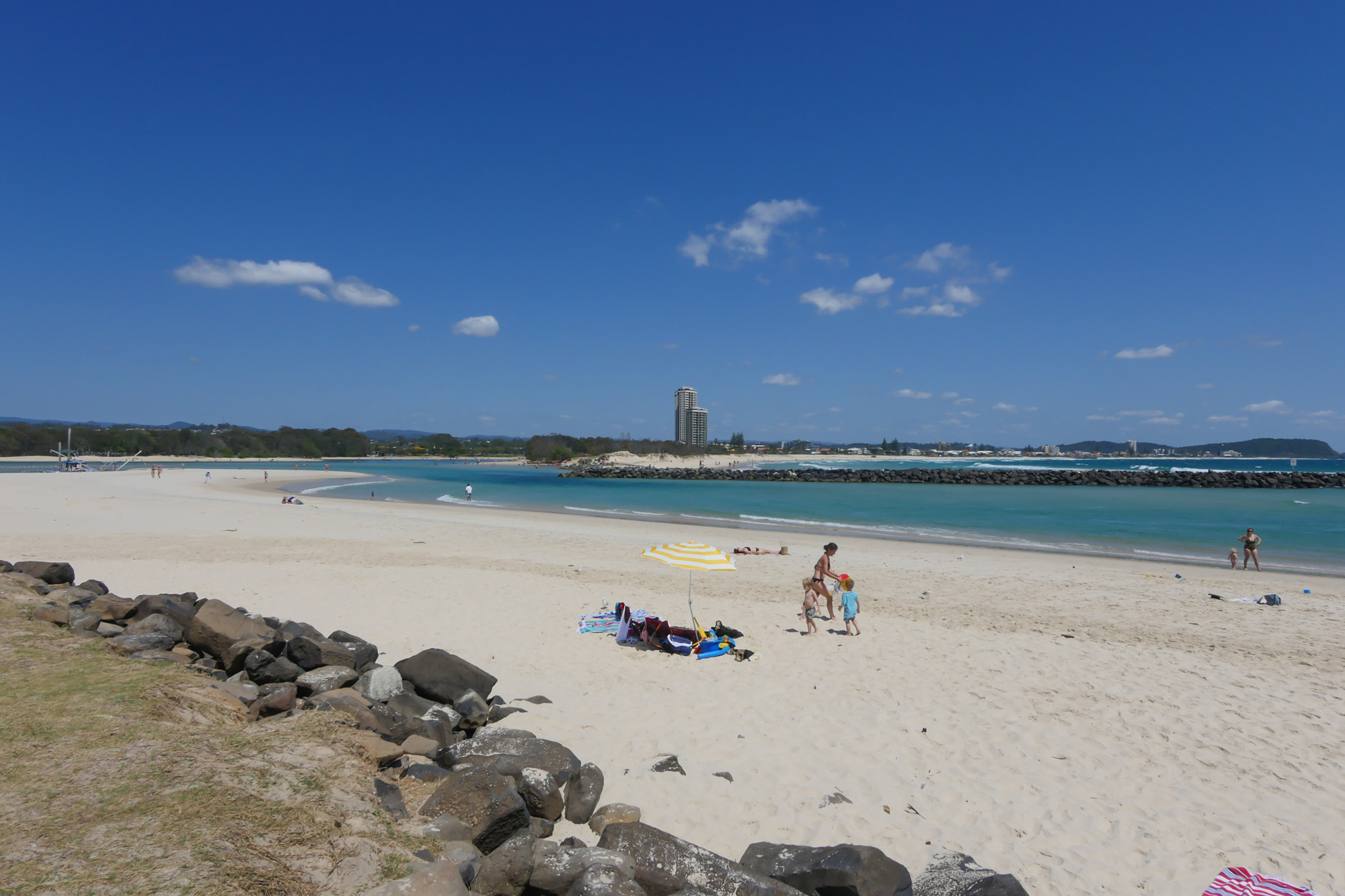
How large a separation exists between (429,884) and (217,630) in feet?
16.3

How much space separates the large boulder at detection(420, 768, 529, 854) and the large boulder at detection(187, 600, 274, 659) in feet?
12.5

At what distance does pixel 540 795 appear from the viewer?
450cm

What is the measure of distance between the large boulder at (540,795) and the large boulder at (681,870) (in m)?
0.86

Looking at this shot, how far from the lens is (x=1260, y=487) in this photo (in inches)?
2554

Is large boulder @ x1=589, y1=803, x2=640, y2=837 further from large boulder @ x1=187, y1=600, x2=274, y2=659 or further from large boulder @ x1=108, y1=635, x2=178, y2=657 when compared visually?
large boulder @ x1=108, y1=635, x2=178, y2=657

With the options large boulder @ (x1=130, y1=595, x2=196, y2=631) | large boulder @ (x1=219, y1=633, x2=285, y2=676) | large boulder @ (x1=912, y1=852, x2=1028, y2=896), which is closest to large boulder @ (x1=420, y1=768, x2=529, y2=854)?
large boulder @ (x1=912, y1=852, x2=1028, y2=896)

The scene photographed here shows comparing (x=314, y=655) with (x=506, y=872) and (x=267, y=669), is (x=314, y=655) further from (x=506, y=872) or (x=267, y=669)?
(x=506, y=872)

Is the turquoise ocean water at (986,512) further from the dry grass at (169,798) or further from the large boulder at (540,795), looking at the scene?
the dry grass at (169,798)

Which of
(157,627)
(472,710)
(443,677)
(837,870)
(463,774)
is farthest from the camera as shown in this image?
(157,627)

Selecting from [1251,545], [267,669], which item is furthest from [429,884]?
[1251,545]

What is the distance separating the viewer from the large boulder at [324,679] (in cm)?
576

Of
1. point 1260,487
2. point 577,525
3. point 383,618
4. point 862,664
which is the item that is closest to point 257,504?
point 577,525

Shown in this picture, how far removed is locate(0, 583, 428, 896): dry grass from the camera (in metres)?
2.85

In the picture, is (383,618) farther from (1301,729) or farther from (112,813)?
(1301,729)
